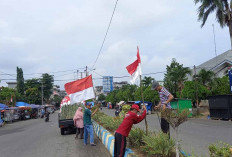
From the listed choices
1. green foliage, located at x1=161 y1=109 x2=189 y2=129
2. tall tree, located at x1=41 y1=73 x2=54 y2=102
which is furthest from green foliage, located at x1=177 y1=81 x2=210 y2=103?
tall tree, located at x1=41 y1=73 x2=54 y2=102

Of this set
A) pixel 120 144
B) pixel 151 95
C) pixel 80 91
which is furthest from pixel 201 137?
pixel 151 95

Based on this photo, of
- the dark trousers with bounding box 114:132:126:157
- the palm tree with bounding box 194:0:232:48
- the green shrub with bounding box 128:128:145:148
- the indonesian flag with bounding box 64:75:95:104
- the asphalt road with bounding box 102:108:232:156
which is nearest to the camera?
the dark trousers with bounding box 114:132:126:157

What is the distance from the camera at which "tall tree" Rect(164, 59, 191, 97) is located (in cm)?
3011

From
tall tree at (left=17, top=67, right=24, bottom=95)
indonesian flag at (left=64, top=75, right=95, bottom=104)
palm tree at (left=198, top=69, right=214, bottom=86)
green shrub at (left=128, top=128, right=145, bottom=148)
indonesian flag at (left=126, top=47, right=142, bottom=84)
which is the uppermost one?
tall tree at (left=17, top=67, right=24, bottom=95)

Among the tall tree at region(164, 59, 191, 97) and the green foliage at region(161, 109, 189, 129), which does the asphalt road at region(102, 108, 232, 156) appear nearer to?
the green foliage at region(161, 109, 189, 129)

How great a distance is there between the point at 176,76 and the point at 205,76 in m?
4.13

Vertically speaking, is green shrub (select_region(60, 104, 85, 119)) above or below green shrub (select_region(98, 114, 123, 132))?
above

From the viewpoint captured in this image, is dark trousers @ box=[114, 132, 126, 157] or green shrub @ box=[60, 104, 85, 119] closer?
dark trousers @ box=[114, 132, 126, 157]

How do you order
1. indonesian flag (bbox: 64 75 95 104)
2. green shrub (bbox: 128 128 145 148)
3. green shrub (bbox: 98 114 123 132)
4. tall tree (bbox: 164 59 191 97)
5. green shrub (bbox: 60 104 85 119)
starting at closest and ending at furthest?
green shrub (bbox: 128 128 145 148)
green shrub (bbox: 98 114 123 132)
indonesian flag (bbox: 64 75 95 104)
green shrub (bbox: 60 104 85 119)
tall tree (bbox: 164 59 191 97)

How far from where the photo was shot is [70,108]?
1603cm

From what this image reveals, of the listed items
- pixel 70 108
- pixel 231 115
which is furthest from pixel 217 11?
pixel 70 108

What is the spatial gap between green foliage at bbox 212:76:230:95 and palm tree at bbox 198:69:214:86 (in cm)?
99

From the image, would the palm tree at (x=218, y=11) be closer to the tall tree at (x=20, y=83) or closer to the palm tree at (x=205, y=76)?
the palm tree at (x=205, y=76)

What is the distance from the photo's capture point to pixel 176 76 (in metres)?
30.3
